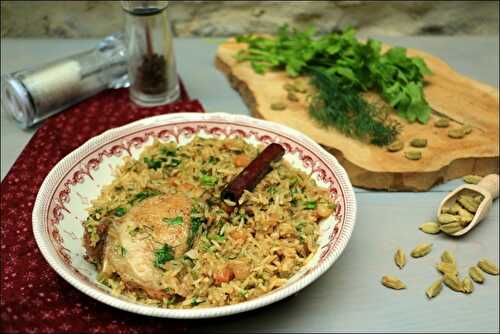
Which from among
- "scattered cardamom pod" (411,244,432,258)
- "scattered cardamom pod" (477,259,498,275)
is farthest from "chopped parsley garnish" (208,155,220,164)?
"scattered cardamom pod" (477,259,498,275)

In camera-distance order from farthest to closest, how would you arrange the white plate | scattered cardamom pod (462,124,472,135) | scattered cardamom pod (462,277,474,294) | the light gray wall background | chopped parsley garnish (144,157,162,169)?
the light gray wall background → scattered cardamom pod (462,124,472,135) → chopped parsley garnish (144,157,162,169) → scattered cardamom pod (462,277,474,294) → the white plate

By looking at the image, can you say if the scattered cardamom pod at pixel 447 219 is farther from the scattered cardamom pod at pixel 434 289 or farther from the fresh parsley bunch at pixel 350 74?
the fresh parsley bunch at pixel 350 74

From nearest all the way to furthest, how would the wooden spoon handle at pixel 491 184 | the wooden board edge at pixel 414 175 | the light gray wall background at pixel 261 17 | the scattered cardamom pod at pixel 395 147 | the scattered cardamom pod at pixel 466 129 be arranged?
the wooden spoon handle at pixel 491 184 < the wooden board edge at pixel 414 175 < the scattered cardamom pod at pixel 395 147 < the scattered cardamom pod at pixel 466 129 < the light gray wall background at pixel 261 17

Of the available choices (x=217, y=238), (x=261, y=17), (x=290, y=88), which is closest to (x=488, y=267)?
(x=217, y=238)

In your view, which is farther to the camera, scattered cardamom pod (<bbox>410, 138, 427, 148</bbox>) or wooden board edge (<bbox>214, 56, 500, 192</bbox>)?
scattered cardamom pod (<bbox>410, 138, 427, 148</bbox>)

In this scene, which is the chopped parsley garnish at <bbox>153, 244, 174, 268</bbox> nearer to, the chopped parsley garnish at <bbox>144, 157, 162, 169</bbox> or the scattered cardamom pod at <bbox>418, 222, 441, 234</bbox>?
the chopped parsley garnish at <bbox>144, 157, 162, 169</bbox>

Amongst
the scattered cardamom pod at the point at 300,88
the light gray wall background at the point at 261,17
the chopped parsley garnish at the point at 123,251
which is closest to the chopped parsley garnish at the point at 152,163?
the chopped parsley garnish at the point at 123,251
